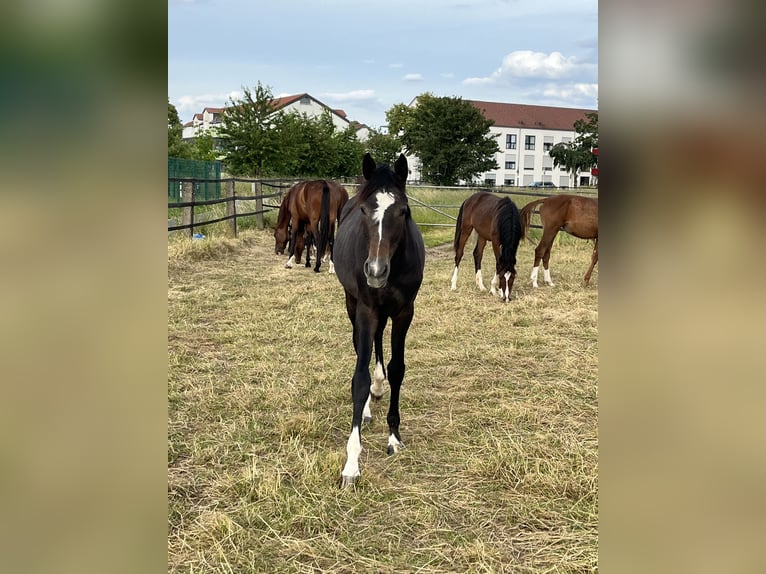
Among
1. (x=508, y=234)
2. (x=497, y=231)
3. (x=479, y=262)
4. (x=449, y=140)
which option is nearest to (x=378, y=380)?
(x=508, y=234)

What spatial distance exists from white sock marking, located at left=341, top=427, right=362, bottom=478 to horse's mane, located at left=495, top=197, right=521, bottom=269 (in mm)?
4803

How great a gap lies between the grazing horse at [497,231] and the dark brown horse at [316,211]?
2.31 metres

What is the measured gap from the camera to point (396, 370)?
3350 millimetres

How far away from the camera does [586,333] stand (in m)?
5.94

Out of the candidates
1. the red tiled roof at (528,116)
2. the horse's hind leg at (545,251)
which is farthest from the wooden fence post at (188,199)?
the red tiled roof at (528,116)

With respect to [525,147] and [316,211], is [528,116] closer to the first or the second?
[525,147]

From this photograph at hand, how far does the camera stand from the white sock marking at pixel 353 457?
281cm

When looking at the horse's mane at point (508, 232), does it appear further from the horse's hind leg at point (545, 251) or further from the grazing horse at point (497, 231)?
the horse's hind leg at point (545, 251)

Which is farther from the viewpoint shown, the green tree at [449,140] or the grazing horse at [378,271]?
the green tree at [449,140]

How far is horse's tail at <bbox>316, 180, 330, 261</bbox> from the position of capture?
29.5ft

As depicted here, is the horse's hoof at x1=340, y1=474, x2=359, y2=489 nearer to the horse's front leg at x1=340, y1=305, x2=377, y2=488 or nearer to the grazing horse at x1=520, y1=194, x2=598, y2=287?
the horse's front leg at x1=340, y1=305, x2=377, y2=488

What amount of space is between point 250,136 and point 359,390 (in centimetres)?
2263
